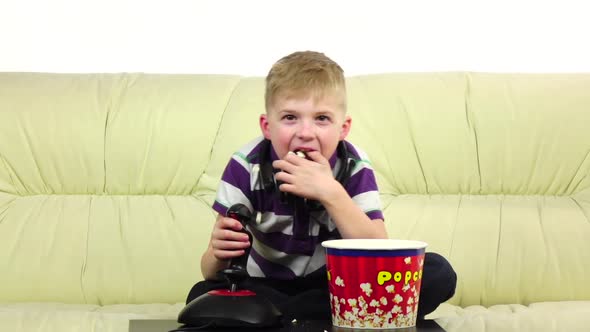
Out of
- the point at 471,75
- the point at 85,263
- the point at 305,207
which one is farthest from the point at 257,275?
the point at 471,75

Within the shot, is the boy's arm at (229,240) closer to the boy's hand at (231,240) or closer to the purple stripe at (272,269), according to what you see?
the boy's hand at (231,240)

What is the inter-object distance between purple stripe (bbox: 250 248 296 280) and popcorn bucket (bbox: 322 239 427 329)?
37 centimetres

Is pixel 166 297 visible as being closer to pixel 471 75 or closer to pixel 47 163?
pixel 47 163

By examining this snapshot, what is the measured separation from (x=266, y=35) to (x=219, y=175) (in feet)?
1.91

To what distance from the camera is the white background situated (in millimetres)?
2592

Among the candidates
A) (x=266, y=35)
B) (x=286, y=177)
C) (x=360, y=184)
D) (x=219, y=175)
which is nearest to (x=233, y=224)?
(x=286, y=177)

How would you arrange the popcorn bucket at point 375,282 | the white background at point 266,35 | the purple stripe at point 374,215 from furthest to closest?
the white background at point 266,35 < the purple stripe at point 374,215 < the popcorn bucket at point 375,282

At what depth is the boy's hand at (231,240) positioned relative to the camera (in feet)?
4.72

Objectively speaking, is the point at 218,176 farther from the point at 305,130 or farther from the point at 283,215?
the point at 305,130

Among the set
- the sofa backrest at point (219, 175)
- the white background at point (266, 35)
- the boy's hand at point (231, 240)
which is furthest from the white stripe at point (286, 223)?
the white background at point (266, 35)

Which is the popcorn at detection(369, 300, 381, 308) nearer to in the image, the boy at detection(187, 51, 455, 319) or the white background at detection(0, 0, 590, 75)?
the boy at detection(187, 51, 455, 319)

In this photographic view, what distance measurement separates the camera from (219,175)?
7.25 feet

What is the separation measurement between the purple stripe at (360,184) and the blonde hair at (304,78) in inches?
5.7

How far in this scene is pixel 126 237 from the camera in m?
2.16
